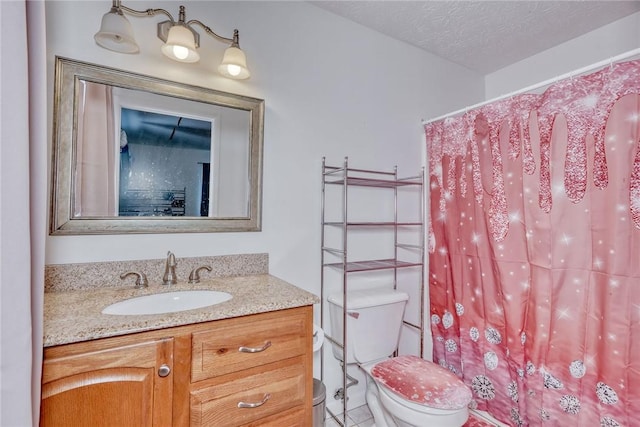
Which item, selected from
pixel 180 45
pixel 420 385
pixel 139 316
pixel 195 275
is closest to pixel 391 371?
pixel 420 385

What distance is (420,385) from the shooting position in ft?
4.84

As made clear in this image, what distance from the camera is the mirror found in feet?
4.18

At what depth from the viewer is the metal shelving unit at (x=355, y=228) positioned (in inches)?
68.8

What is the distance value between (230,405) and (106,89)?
1.35m

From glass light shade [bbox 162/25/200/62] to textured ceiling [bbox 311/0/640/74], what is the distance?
0.86m

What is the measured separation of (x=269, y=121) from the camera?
170 centimetres

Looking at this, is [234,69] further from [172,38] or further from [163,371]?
[163,371]

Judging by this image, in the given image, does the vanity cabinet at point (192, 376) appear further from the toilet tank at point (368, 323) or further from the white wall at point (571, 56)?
the white wall at point (571, 56)

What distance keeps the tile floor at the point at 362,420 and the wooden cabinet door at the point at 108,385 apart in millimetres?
1167

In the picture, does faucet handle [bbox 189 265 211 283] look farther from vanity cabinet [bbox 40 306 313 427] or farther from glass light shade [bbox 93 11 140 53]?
glass light shade [bbox 93 11 140 53]

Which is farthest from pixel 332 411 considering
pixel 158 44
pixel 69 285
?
pixel 158 44

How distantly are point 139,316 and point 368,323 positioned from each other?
1.22 m

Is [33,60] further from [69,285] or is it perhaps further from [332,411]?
[332,411]

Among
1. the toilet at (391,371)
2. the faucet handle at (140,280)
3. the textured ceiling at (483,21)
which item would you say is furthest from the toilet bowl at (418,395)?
the textured ceiling at (483,21)
